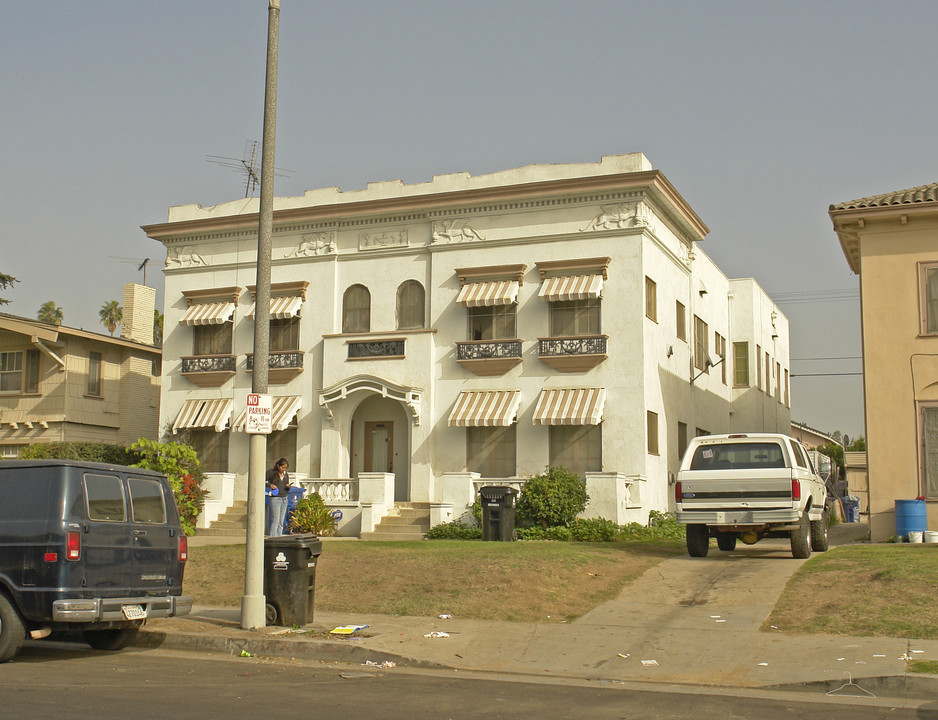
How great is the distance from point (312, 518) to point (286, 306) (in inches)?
276

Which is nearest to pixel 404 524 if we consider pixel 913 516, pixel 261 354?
pixel 913 516

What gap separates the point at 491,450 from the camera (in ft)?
89.1

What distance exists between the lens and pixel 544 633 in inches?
484

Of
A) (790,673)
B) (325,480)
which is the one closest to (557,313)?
(325,480)

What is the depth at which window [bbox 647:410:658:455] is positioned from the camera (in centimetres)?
2652

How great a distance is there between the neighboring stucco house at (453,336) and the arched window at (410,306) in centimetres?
4

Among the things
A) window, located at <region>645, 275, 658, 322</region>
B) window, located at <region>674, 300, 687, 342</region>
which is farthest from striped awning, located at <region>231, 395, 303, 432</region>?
window, located at <region>674, 300, 687, 342</region>

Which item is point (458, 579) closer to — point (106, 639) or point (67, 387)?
point (106, 639)

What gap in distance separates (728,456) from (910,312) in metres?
6.42

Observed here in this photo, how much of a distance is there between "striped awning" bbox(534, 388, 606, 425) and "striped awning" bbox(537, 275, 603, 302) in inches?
92.0

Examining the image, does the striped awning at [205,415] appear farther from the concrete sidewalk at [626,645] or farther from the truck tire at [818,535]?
the truck tire at [818,535]

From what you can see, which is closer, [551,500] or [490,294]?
[551,500]

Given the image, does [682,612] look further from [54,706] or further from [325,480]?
[325,480]

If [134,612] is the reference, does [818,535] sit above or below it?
above
